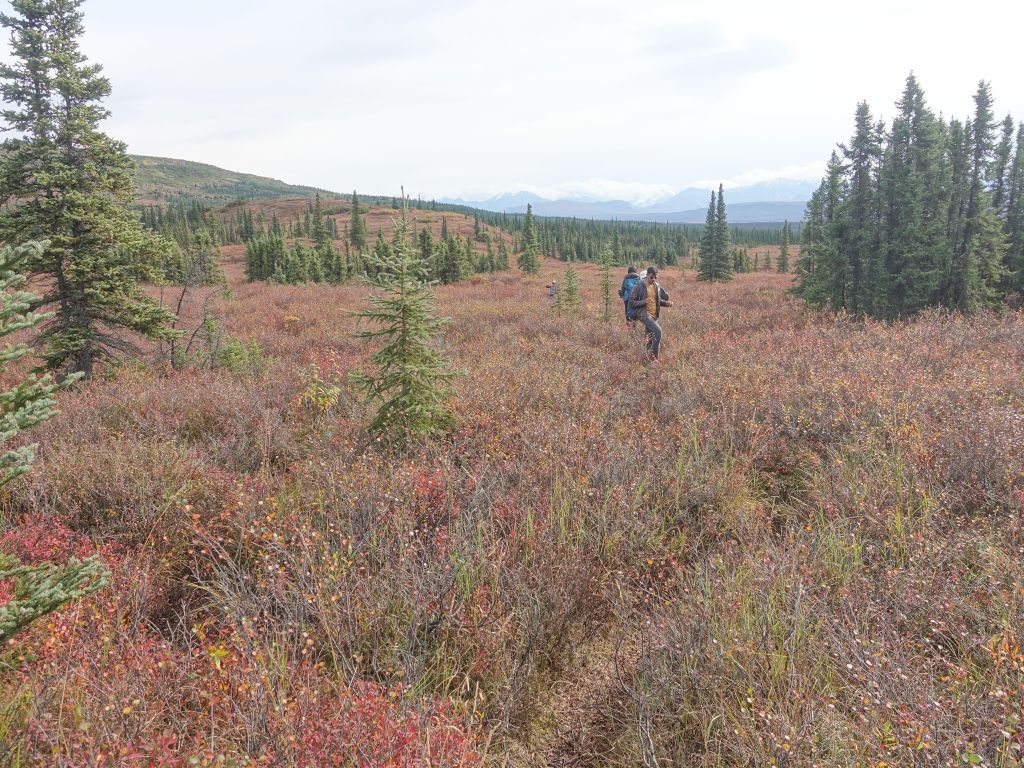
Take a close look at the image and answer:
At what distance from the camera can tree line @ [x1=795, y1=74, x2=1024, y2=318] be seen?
21.1 m

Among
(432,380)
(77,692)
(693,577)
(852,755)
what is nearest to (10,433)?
(77,692)

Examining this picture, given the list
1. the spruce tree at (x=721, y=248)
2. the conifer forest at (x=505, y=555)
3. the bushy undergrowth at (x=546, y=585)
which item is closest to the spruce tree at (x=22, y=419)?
the conifer forest at (x=505, y=555)

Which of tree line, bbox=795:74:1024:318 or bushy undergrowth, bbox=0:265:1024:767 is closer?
bushy undergrowth, bbox=0:265:1024:767

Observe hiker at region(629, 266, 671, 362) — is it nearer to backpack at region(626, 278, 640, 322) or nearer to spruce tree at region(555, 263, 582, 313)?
backpack at region(626, 278, 640, 322)

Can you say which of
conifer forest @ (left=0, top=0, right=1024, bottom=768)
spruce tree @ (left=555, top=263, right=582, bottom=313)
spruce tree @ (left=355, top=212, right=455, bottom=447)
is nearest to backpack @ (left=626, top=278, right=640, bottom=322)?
conifer forest @ (left=0, top=0, right=1024, bottom=768)

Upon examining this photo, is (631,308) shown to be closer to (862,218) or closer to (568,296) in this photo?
(568,296)

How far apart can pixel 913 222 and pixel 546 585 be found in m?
25.6

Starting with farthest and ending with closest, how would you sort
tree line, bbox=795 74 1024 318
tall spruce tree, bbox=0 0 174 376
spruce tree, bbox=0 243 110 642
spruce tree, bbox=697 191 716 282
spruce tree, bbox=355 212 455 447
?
spruce tree, bbox=697 191 716 282, tree line, bbox=795 74 1024 318, tall spruce tree, bbox=0 0 174 376, spruce tree, bbox=355 212 455 447, spruce tree, bbox=0 243 110 642

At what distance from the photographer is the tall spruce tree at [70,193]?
10.1 meters

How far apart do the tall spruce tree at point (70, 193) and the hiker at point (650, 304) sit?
10.4m

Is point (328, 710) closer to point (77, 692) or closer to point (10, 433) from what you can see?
point (77, 692)

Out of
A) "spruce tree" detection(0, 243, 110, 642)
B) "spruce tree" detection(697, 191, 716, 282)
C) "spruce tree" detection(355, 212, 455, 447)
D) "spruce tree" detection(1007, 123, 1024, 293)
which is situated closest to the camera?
"spruce tree" detection(0, 243, 110, 642)

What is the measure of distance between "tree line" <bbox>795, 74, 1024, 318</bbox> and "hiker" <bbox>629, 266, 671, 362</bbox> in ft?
44.3

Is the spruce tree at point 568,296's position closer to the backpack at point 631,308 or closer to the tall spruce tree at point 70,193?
the backpack at point 631,308
